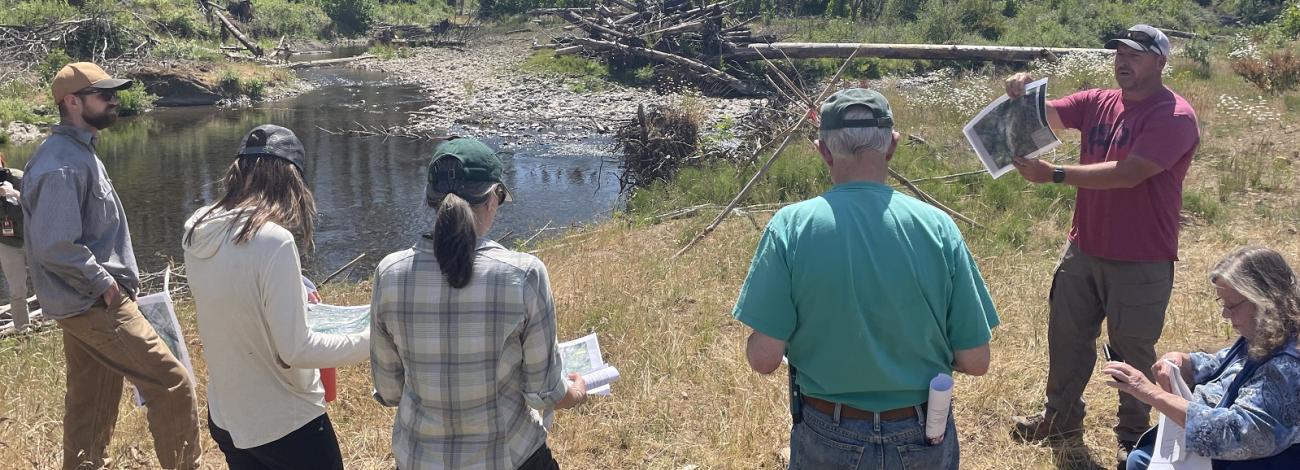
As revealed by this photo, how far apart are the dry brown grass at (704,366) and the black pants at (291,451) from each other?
4.24ft

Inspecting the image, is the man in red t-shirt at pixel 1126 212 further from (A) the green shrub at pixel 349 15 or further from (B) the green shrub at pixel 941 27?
(A) the green shrub at pixel 349 15

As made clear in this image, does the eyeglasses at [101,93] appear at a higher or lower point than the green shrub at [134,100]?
higher

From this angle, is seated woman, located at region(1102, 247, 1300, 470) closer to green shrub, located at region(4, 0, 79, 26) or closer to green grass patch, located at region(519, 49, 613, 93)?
green grass patch, located at region(519, 49, 613, 93)

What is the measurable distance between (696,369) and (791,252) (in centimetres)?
311

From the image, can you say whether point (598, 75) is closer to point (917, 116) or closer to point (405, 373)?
point (917, 116)

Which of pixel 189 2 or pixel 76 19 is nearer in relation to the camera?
pixel 76 19

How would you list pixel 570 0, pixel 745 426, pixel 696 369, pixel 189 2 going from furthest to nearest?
pixel 570 0 < pixel 189 2 < pixel 696 369 < pixel 745 426

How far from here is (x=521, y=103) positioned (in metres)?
23.0

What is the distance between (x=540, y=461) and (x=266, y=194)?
1182mm

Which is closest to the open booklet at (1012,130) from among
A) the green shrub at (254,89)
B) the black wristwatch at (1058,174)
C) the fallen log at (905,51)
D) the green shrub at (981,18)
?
the black wristwatch at (1058,174)

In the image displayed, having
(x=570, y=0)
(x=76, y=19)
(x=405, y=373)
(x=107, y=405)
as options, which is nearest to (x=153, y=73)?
(x=76, y=19)

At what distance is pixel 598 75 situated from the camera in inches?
984

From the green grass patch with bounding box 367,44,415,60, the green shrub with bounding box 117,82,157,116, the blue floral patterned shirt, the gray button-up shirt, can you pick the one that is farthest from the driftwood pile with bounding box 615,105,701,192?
the green grass patch with bounding box 367,44,415,60

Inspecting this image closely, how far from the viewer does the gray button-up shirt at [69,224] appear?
3582mm
